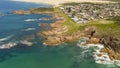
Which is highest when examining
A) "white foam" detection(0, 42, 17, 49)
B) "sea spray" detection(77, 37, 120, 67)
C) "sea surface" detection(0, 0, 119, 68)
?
"white foam" detection(0, 42, 17, 49)

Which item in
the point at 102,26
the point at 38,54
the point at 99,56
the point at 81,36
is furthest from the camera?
the point at 102,26

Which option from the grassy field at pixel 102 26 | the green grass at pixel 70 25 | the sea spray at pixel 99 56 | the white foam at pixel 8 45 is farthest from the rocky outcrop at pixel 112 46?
the white foam at pixel 8 45

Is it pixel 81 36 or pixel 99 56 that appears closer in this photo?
pixel 99 56

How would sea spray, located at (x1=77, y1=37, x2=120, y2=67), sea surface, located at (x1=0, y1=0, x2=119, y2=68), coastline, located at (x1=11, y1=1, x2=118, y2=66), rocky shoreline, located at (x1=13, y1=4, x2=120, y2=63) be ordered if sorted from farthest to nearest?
coastline, located at (x1=11, y1=1, x2=118, y2=66)
rocky shoreline, located at (x1=13, y1=4, x2=120, y2=63)
sea spray, located at (x1=77, y1=37, x2=120, y2=67)
sea surface, located at (x1=0, y1=0, x2=119, y2=68)

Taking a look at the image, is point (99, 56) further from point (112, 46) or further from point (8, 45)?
point (8, 45)

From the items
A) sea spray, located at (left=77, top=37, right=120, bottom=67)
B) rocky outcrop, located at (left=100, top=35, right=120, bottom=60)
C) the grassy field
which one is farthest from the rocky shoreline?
the grassy field

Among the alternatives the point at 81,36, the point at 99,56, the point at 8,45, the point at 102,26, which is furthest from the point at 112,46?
the point at 8,45

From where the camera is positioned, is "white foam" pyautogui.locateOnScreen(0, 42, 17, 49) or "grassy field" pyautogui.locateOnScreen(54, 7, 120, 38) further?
"grassy field" pyautogui.locateOnScreen(54, 7, 120, 38)

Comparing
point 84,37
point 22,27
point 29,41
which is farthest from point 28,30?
point 84,37

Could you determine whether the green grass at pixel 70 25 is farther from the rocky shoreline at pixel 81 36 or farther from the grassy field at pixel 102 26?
the rocky shoreline at pixel 81 36

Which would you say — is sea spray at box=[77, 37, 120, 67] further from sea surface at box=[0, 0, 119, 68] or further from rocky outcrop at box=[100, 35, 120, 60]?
rocky outcrop at box=[100, 35, 120, 60]

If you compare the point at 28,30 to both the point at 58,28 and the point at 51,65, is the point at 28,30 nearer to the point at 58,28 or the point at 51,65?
the point at 58,28
